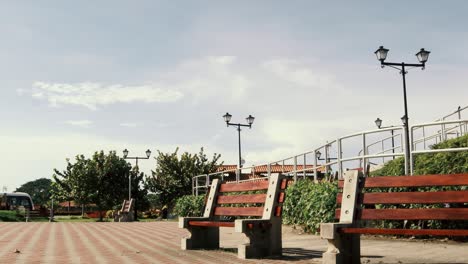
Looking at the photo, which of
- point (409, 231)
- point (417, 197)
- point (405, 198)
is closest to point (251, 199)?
point (405, 198)

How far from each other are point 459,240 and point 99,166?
4156cm

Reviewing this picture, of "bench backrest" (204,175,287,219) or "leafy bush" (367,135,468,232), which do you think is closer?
"bench backrest" (204,175,287,219)

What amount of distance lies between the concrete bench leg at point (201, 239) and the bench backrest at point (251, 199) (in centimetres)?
35

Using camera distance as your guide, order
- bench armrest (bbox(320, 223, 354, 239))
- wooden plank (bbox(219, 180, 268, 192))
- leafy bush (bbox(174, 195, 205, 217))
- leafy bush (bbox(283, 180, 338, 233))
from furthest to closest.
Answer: leafy bush (bbox(174, 195, 205, 217)) < leafy bush (bbox(283, 180, 338, 233)) < wooden plank (bbox(219, 180, 268, 192)) < bench armrest (bbox(320, 223, 354, 239))

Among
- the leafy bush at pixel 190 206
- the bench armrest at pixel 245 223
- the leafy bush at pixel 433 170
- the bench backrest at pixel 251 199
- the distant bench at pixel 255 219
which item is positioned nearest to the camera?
the bench armrest at pixel 245 223

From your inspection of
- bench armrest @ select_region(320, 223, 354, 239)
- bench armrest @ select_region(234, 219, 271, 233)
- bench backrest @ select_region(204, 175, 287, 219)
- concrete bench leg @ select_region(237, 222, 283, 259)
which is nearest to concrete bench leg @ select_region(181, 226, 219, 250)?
bench backrest @ select_region(204, 175, 287, 219)

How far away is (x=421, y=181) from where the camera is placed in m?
5.89

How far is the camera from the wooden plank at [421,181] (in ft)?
18.3

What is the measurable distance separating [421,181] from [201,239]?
419cm

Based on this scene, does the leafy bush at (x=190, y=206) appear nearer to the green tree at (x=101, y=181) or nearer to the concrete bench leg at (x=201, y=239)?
the concrete bench leg at (x=201, y=239)

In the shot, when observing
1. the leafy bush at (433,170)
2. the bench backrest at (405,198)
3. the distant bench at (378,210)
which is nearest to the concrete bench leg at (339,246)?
the distant bench at (378,210)

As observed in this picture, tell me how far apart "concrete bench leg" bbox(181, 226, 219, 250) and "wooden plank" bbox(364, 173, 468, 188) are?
135 inches

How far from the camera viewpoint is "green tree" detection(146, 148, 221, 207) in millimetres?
44906

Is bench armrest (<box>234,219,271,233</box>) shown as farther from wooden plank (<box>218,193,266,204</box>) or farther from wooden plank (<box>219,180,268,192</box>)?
wooden plank (<box>219,180,268,192</box>)
